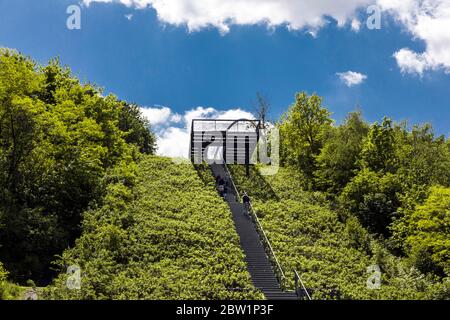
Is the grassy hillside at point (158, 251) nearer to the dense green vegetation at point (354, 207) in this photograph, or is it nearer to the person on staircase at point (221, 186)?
the person on staircase at point (221, 186)

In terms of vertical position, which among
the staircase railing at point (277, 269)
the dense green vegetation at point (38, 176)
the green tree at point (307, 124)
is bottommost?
the staircase railing at point (277, 269)

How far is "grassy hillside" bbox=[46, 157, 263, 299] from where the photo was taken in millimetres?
23203

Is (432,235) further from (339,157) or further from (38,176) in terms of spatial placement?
(38,176)

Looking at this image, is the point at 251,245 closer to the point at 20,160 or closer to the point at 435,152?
the point at 20,160

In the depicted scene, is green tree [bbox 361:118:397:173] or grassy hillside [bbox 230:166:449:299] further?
green tree [bbox 361:118:397:173]

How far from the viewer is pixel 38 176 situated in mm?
32844

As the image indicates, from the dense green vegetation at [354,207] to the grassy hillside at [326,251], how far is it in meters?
0.06

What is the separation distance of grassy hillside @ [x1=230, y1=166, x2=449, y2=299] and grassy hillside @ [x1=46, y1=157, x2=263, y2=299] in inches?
120

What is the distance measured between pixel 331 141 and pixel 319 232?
16.1 meters

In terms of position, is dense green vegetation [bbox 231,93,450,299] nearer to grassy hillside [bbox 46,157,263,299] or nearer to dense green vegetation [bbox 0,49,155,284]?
grassy hillside [bbox 46,157,263,299]

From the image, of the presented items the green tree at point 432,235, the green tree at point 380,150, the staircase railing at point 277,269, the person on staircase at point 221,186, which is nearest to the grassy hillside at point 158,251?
the person on staircase at point 221,186

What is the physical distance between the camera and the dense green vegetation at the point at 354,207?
27516mm

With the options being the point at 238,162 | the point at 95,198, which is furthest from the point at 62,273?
the point at 238,162

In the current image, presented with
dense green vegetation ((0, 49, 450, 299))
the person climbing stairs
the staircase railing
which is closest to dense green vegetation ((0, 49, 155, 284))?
dense green vegetation ((0, 49, 450, 299))
